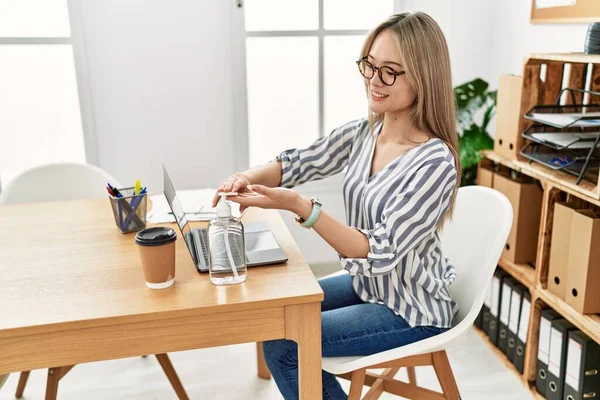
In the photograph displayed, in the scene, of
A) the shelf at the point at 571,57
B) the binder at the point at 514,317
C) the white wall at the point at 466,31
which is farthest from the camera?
the white wall at the point at 466,31

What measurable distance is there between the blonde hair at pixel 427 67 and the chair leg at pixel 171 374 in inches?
43.3

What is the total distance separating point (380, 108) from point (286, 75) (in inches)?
60.9

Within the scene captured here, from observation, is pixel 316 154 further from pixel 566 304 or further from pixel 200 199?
pixel 566 304

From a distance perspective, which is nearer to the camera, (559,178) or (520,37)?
(559,178)

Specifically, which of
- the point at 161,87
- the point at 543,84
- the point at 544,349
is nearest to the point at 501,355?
the point at 544,349

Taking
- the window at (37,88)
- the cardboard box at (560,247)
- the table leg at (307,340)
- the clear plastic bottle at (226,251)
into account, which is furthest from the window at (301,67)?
the table leg at (307,340)

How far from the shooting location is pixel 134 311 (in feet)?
3.80

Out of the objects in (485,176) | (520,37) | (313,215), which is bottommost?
(485,176)

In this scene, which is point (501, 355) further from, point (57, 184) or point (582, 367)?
point (57, 184)

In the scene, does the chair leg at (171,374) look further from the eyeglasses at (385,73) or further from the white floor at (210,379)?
the eyeglasses at (385,73)

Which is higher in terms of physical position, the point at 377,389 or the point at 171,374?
the point at 377,389

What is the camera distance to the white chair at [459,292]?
4.74 ft

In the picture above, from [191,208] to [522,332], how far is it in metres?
1.34

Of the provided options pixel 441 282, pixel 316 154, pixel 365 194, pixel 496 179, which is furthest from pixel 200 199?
pixel 496 179
